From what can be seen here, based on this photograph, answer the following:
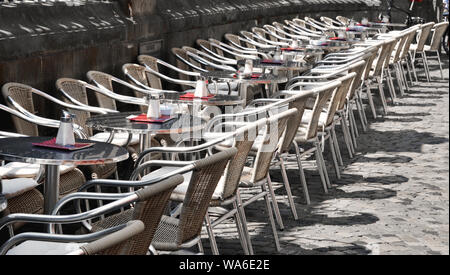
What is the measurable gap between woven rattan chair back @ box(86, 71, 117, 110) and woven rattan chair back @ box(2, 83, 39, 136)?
0.88 meters

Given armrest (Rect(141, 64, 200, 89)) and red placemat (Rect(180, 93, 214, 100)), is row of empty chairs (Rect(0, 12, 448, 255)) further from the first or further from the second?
red placemat (Rect(180, 93, 214, 100))

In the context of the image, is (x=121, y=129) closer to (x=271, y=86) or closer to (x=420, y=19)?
(x=271, y=86)

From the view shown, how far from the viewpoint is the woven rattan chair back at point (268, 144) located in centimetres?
459

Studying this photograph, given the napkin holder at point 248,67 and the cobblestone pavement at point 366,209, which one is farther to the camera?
the napkin holder at point 248,67

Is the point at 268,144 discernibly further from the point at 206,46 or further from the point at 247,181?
the point at 206,46

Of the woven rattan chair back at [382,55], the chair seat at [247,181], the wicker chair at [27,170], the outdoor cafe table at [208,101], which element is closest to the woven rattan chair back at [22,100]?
the wicker chair at [27,170]

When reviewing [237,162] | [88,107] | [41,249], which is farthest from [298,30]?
[41,249]

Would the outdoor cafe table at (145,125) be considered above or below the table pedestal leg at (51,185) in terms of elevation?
Result: above

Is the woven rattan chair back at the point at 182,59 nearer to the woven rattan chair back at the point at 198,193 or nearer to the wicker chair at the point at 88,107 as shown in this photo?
the wicker chair at the point at 88,107

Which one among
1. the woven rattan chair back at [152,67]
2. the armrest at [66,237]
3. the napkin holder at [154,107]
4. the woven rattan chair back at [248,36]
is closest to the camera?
the armrest at [66,237]

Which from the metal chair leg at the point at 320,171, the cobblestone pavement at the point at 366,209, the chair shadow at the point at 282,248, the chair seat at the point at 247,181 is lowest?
the cobblestone pavement at the point at 366,209

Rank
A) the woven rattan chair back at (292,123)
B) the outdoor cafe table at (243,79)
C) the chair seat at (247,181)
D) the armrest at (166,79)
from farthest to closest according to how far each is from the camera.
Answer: the outdoor cafe table at (243,79) < the armrest at (166,79) < the woven rattan chair back at (292,123) < the chair seat at (247,181)

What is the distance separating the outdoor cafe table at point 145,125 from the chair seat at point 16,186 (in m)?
0.64
